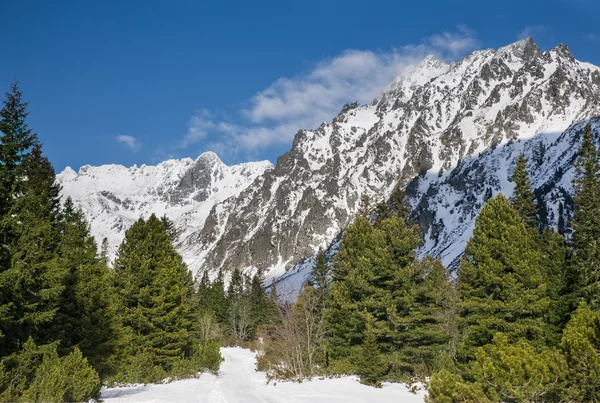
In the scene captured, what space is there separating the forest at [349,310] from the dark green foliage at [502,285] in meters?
0.07

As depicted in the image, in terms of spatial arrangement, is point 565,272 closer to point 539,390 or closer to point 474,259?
point 474,259

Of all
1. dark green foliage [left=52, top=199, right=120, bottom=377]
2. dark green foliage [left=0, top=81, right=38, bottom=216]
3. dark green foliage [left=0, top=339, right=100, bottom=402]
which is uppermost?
dark green foliage [left=0, top=81, right=38, bottom=216]

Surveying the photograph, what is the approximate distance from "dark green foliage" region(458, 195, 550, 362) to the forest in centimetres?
7

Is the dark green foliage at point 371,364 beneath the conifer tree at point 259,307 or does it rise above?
beneath

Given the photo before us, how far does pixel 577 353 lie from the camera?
539 inches

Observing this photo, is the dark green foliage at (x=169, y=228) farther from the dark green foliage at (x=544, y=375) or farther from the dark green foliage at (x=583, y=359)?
the dark green foliage at (x=583, y=359)

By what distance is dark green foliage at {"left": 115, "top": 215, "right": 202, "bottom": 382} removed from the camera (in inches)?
1064

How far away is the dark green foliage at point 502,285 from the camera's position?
21.2 meters

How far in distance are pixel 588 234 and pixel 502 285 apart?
355 inches

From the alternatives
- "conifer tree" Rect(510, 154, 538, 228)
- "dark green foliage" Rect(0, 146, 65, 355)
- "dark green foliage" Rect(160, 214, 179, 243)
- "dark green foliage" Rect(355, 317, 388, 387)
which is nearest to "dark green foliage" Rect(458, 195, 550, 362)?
"dark green foliage" Rect(355, 317, 388, 387)

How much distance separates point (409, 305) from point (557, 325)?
7.48 m

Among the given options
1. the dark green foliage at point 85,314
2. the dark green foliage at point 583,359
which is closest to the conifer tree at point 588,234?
the dark green foliage at point 583,359

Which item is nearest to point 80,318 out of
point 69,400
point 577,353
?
point 69,400

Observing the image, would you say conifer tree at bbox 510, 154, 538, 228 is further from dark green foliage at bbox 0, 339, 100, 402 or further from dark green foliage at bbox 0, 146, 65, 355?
dark green foliage at bbox 0, 146, 65, 355
